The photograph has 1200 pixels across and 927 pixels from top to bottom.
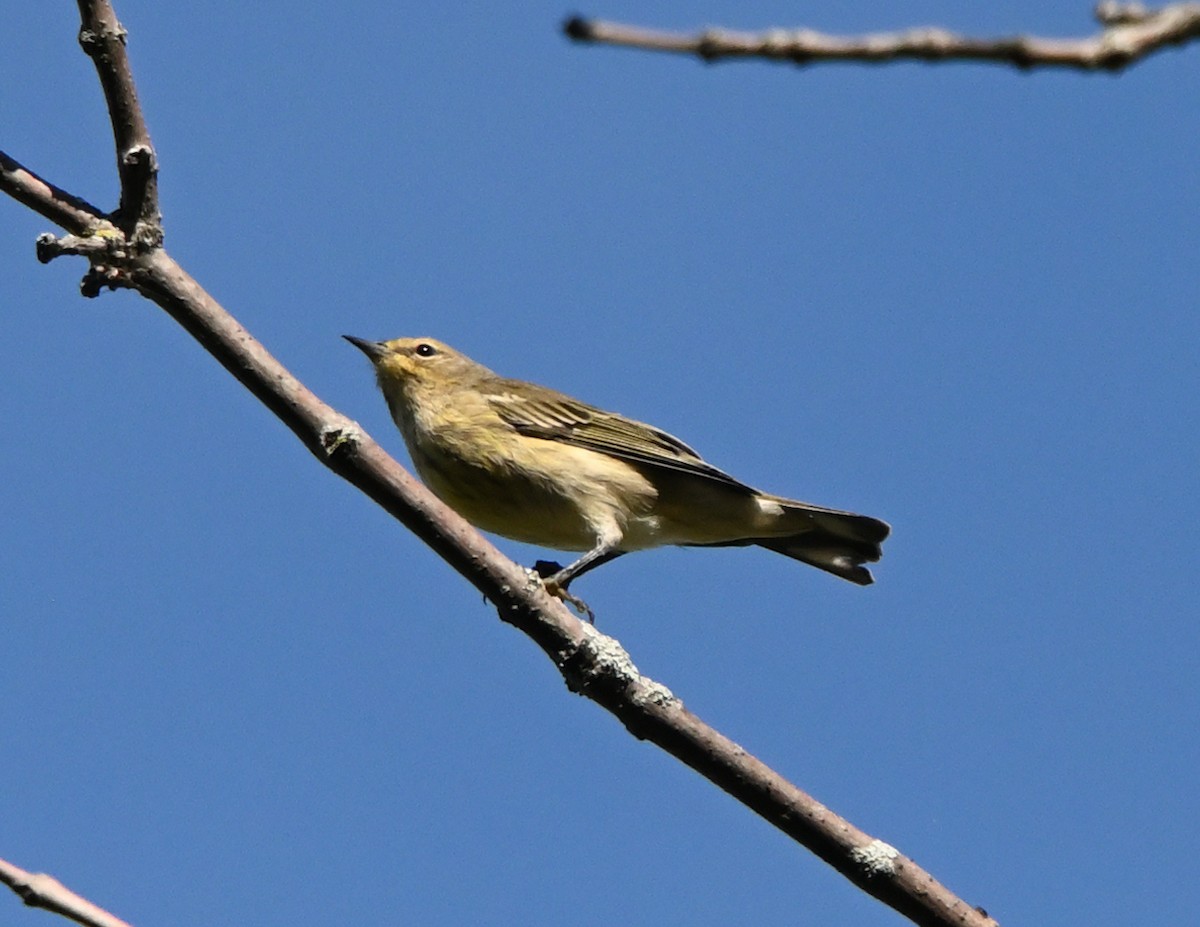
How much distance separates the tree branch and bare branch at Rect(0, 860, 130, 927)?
64.0 inches

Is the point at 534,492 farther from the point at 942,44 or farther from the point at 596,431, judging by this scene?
the point at 942,44

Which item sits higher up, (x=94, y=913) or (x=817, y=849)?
(x=817, y=849)

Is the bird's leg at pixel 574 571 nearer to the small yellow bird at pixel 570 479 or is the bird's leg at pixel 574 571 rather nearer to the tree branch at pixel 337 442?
the small yellow bird at pixel 570 479

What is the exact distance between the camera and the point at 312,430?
346 cm

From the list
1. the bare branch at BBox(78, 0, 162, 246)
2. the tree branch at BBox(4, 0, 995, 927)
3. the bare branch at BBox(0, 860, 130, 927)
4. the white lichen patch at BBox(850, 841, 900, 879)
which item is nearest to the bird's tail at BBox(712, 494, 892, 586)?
the tree branch at BBox(4, 0, 995, 927)

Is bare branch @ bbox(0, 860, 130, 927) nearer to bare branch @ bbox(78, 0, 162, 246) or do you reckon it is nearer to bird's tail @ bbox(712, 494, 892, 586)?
bare branch @ bbox(78, 0, 162, 246)

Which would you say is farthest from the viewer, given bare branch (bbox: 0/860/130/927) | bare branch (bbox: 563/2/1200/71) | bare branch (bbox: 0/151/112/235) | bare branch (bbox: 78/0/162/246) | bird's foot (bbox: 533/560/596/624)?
bird's foot (bbox: 533/560/596/624)

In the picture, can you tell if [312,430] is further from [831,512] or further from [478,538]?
[831,512]

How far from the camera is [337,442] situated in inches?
137

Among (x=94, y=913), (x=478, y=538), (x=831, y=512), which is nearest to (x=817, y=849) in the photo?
(x=478, y=538)

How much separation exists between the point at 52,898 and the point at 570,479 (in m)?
5.14

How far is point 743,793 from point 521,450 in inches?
147

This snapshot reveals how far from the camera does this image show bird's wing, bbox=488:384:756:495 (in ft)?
24.5

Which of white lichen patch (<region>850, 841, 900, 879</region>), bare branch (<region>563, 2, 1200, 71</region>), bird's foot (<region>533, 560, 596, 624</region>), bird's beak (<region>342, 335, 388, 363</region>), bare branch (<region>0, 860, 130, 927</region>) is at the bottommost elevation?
bare branch (<region>0, 860, 130, 927</region>)
